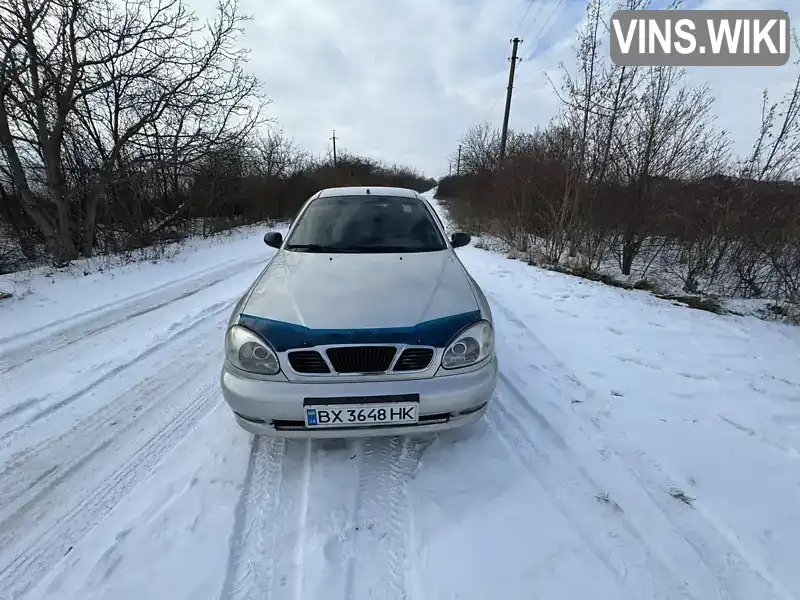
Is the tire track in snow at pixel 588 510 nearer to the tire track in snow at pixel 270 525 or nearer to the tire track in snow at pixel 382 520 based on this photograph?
the tire track in snow at pixel 382 520

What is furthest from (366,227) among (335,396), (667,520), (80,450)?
(667,520)

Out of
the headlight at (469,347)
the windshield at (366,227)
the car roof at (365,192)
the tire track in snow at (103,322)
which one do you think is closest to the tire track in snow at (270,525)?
the headlight at (469,347)

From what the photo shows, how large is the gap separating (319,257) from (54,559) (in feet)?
7.15

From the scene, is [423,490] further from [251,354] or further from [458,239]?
[458,239]

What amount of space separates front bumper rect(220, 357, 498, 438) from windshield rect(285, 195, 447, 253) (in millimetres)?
1406

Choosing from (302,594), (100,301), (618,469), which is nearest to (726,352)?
(618,469)

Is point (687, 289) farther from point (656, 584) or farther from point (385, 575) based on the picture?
point (385, 575)

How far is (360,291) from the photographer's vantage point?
2242 mm

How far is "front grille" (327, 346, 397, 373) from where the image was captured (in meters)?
1.91

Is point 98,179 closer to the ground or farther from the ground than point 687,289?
farther from the ground

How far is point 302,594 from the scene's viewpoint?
4.82 ft

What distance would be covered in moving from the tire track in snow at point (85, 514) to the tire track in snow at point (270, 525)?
0.62m

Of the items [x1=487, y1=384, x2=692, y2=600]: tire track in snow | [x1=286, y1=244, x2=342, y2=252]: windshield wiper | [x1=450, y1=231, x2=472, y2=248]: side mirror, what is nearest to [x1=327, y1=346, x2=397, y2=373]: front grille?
[x1=487, y1=384, x2=692, y2=600]: tire track in snow

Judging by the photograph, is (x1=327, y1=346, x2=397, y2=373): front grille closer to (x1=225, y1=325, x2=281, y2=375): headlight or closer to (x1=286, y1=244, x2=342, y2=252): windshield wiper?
(x1=225, y1=325, x2=281, y2=375): headlight
